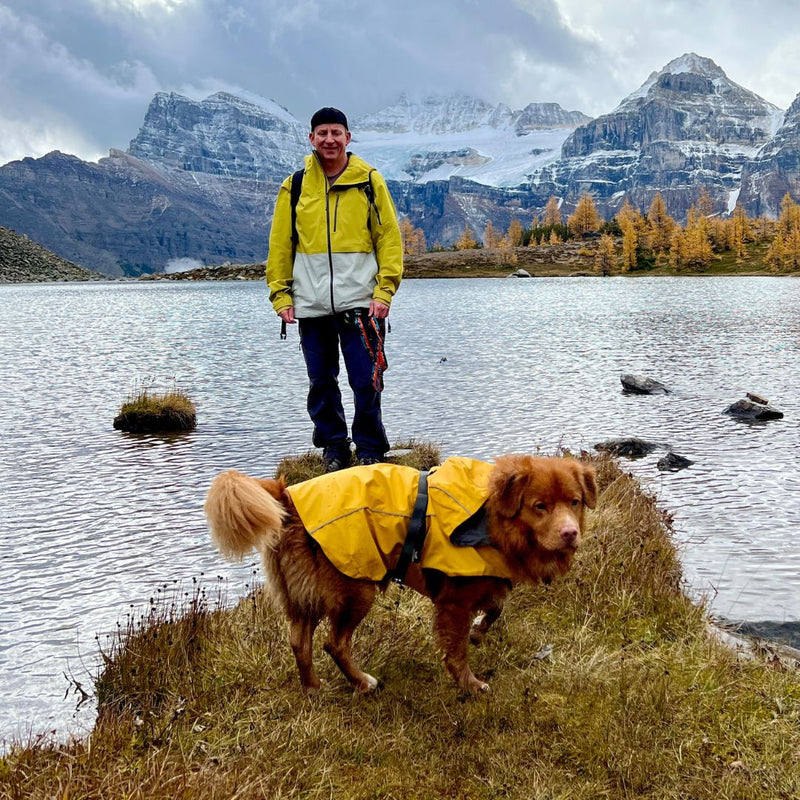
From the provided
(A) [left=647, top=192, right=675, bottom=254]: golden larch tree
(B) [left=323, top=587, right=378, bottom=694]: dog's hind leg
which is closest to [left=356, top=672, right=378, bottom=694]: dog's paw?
(B) [left=323, top=587, right=378, bottom=694]: dog's hind leg

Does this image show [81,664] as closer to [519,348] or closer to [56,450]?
[56,450]

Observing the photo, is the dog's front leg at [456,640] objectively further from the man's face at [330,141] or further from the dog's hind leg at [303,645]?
the man's face at [330,141]

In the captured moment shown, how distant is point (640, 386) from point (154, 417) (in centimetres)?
1226

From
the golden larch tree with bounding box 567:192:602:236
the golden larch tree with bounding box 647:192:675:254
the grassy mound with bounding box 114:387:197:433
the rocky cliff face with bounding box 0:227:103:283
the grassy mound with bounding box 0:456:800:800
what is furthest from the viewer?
the golden larch tree with bounding box 567:192:602:236

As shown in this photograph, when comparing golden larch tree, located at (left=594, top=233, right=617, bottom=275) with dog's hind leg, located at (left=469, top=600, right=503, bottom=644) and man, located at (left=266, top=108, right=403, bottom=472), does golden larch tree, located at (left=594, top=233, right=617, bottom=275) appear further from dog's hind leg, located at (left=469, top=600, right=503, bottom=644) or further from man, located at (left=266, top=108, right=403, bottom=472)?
dog's hind leg, located at (left=469, top=600, right=503, bottom=644)

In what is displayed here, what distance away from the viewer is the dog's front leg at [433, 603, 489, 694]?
189 inches

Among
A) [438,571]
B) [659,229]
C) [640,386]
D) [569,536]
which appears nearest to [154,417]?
[438,571]

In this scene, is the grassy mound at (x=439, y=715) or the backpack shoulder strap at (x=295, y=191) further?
the backpack shoulder strap at (x=295, y=191)

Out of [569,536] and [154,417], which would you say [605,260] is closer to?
[154,417]

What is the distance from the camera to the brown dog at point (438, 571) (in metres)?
4.43

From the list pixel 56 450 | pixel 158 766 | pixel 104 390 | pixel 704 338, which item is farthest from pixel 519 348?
pixel 158 766

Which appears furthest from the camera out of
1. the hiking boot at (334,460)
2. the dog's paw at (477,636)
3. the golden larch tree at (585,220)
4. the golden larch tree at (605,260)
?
the golden larch tree at (585,220)

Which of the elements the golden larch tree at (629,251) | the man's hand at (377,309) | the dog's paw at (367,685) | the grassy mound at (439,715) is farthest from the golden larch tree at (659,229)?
the dog's paw at (367,685)

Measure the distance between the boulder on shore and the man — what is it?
11.1 meters
